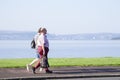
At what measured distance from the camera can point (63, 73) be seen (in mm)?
17688

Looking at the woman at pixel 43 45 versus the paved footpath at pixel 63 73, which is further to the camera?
the woman at pixel 43 45

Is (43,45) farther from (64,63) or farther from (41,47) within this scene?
(64,63)

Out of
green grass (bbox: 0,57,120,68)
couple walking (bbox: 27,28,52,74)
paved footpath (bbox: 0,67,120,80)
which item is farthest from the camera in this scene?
green grass (bbox: 0,57,120,68)

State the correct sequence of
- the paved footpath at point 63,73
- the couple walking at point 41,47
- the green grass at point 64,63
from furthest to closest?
the green grass at point 64,63 → the couple walking at point 41,47 → the paved footpath at point 63,73

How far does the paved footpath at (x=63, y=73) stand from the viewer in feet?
53.8

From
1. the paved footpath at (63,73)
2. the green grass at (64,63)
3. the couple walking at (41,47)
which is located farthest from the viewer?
the green grass at (64,63)

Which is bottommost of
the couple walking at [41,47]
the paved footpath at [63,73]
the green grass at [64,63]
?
the paved footpath at [63,73]

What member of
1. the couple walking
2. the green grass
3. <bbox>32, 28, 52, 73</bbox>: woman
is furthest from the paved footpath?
the green grass

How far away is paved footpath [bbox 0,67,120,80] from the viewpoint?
16.4 m

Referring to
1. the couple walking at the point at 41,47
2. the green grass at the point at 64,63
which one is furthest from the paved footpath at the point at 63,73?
the green grass at the point at 64,63

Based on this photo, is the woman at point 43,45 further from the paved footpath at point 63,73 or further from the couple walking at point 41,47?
the paved footpath at point 63,73

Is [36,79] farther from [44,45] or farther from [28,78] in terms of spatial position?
[44,45]

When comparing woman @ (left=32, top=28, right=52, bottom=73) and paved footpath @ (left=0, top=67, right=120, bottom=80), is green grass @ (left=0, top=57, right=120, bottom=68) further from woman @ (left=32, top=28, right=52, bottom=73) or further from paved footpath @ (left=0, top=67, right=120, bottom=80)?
woman @ (left=32, top=28, right=52, bottom=73)

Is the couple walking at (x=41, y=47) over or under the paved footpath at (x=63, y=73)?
over
